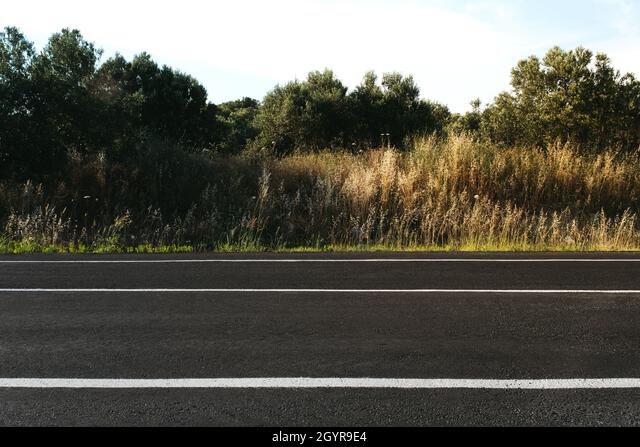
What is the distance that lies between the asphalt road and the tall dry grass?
3.30 meters

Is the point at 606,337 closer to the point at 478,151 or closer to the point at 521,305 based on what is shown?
the point at 521,305

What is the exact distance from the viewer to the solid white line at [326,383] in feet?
13.4

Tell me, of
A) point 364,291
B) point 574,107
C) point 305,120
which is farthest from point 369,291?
point 305,120

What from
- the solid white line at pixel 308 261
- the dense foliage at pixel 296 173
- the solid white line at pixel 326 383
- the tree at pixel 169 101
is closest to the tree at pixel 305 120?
the tree at pixel 169 101

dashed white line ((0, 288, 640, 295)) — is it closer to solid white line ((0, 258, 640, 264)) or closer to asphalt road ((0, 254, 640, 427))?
asphalt road ((0, 254, 640, 427))

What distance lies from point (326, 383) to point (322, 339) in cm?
108

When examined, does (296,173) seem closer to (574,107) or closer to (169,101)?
(574,107)

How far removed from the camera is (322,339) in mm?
5242

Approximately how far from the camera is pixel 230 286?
7.67m

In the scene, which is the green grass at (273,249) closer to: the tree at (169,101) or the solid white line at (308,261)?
the solid white line at (308,261)

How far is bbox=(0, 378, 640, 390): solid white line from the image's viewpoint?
13.4ft

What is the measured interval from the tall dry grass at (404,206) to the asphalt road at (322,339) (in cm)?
330

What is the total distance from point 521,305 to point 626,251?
19.0 ft

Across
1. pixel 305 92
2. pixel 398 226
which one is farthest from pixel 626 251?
pixel 305 92
